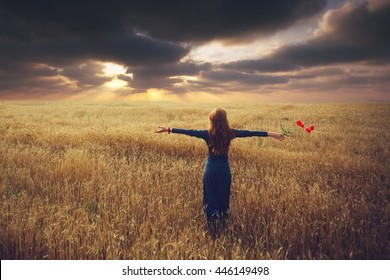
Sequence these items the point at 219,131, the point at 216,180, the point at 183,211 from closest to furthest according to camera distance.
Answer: the point at 219,131
the point at 216,180
the point at 183,211

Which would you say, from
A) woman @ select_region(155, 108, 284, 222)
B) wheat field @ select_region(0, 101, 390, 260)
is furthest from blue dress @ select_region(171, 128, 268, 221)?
wheat field @ select_region(0, 101, 390, 260)

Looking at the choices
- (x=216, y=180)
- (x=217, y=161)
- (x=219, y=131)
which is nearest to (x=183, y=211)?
(x=216, y=180)

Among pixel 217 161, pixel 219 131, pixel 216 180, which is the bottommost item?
pixel 216 180

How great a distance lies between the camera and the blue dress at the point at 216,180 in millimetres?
4016

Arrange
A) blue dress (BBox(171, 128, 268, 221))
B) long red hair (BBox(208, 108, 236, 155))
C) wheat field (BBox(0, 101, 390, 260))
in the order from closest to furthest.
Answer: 1. wheat field (BBox(0, 101, 390, 260))
2. long red hair (BBox(208, 108, 236, 155))
3. blue dress (BBox(171, 128, 268, 221))

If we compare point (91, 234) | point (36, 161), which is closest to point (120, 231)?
point (91, 234)

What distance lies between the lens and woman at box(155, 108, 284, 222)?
3.86 meters

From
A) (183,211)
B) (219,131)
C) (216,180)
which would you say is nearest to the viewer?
(219,131)

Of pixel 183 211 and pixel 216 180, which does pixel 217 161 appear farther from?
pixel 183 211

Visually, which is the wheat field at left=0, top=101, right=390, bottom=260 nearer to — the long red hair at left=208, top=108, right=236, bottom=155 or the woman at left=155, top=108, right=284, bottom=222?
the woman at left=155, top=108, right=284, bottom=222

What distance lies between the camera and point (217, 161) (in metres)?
4.03

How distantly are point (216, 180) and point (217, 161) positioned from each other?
273 mm

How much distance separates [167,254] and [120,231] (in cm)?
92

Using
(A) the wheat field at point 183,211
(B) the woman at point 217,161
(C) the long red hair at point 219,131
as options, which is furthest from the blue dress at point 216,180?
(A) the wheat field at point 183,211
